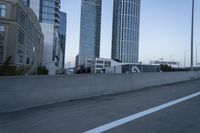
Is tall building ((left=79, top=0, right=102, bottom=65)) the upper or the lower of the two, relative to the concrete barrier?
upper

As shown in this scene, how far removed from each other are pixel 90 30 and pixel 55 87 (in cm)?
17732

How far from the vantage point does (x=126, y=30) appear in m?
158

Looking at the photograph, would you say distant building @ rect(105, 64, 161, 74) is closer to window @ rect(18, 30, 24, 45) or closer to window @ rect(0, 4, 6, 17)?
window @ rect(18, 30, 24, 45)

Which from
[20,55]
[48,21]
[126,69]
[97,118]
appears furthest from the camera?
[48,21]

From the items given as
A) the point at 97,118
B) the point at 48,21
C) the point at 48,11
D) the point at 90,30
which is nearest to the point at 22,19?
the point at 48,11

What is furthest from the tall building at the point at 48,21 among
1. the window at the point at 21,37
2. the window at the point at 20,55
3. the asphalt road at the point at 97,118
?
the asphalt road at the point at 97,118

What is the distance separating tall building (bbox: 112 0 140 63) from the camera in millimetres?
152625

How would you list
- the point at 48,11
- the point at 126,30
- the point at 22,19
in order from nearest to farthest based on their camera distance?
the point at 22,19 → the point at 48,11 → the point at 126,30

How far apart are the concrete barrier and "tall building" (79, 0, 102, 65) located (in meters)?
166

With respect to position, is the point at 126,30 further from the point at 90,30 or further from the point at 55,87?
the point at 55,87

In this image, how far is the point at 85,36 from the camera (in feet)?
612

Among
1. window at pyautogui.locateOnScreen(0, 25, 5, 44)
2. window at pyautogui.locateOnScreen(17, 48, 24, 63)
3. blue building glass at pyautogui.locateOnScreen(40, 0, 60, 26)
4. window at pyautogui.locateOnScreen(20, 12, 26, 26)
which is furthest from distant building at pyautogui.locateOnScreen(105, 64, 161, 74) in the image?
blue building glass at pyautogui.locateOnScreen(40, 0, 60, 26)

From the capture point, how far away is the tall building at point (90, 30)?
18438 cm

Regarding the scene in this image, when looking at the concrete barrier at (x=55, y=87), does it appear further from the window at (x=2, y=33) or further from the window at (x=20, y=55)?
the window at (x=20, y=55)
